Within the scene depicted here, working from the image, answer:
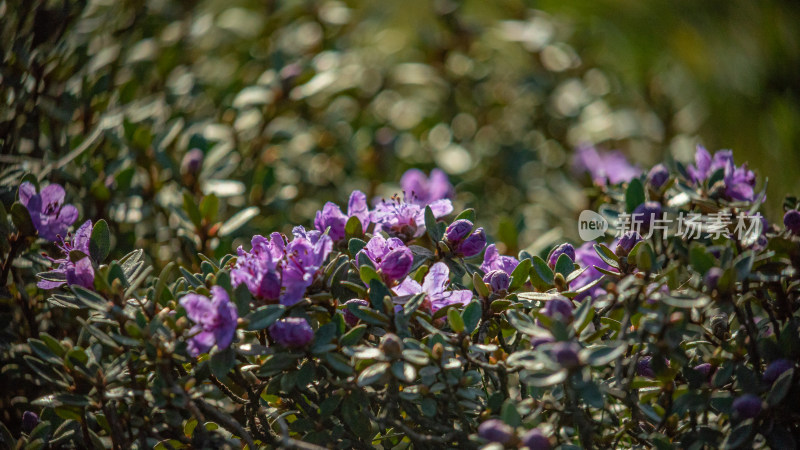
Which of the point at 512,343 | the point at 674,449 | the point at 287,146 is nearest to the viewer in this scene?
the point at 674,449

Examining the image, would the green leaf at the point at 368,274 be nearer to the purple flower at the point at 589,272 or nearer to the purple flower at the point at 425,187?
the purple flower at the point at 589,272

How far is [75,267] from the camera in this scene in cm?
104

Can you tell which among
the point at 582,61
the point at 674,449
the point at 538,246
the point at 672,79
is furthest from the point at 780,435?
the point at 672,79

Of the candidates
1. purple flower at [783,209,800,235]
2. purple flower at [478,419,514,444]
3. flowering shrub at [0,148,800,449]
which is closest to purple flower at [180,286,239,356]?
flowering shrub at [0,148,800,449]

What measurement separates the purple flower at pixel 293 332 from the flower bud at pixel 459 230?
0.30 m

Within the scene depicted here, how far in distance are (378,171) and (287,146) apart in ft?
0.95

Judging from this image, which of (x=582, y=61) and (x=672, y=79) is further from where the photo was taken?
(x=672, y=79)

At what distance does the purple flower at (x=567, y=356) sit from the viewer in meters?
0.84

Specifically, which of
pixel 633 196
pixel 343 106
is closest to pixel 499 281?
pixel 633 196

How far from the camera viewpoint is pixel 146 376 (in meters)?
1.06

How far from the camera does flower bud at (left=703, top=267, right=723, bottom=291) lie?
37.1 inches

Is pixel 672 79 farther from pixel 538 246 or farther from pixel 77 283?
pixel 77 283

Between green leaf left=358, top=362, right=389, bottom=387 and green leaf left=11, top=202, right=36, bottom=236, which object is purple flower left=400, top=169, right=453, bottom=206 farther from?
green leaf left=11, top=202, right=36, bottom=236

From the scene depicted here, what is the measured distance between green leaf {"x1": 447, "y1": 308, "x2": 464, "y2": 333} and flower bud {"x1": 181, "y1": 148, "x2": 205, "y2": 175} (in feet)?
2.87
